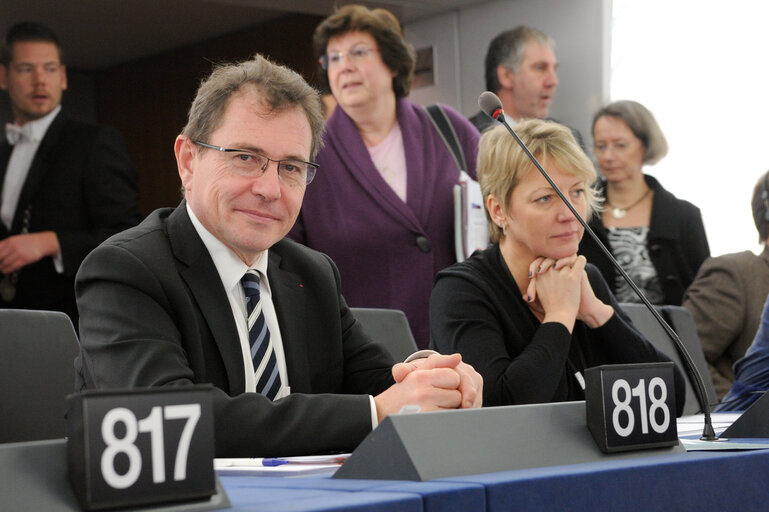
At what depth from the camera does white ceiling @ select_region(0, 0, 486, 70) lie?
13.9ft

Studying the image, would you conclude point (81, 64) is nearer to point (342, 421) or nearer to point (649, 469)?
point (342, 421)

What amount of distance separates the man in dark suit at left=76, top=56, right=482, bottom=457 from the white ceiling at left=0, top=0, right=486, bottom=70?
2668 mm

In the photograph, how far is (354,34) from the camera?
3025mm

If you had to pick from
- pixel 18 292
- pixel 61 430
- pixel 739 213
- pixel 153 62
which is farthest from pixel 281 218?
pixel 739 213

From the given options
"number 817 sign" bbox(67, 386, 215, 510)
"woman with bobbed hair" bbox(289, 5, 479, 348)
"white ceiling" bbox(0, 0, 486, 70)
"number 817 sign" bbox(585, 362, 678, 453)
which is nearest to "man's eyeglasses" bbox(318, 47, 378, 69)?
"woman with bobbed hair" bbox(289, 5, 479, 348)

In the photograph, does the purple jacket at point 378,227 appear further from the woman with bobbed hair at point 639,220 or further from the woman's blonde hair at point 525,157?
the woman with bobbed hair at point 639,220

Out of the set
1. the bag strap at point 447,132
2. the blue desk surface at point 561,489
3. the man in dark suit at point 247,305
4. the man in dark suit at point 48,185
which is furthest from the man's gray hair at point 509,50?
the blue desk surface at point 561,489

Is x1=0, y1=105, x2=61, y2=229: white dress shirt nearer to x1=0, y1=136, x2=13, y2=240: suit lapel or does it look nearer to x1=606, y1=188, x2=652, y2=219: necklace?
x1=0, y1=136, x2=13, y2=240: suit lapel

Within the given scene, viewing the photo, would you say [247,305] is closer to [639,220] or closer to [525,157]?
[525,157]

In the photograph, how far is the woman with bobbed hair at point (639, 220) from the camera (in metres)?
3.69

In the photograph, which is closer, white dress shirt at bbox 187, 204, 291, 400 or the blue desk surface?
the blue desk surface

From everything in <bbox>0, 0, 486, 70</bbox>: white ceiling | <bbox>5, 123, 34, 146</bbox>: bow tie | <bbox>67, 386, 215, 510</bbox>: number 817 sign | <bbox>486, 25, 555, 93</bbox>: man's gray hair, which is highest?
<bbox>0, 0, 486, 70</bbox>: white ceiling

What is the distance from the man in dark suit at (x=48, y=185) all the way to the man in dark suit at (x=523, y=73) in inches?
58.2

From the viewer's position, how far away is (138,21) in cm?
452
